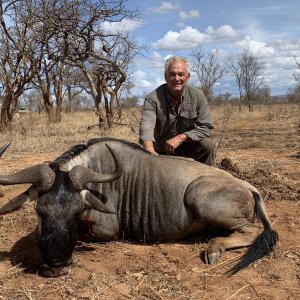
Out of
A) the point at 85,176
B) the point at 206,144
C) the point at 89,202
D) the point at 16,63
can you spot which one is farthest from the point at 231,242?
the point at 16,63

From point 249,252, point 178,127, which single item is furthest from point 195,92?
point 249,252

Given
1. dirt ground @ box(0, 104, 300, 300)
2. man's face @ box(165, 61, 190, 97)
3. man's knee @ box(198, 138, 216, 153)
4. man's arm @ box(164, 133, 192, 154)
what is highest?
man's face @ box(165, 61, 190, 97)

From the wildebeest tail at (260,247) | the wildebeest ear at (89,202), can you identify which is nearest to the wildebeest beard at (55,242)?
the wildebeest ear at (89,202)

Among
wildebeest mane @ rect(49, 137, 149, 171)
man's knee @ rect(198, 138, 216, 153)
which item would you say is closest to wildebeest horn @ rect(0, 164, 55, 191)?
wildebeest mane @ rect(49, 137, 149, 171)

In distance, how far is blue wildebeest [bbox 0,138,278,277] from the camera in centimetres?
352

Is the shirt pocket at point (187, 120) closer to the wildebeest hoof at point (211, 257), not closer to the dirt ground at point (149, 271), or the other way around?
the dirt ground at point (149, 271)

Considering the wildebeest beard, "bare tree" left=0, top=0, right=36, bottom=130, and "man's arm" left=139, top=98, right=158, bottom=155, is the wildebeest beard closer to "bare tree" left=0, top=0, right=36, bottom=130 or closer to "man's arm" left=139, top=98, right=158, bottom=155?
"man's arm" left=139, top=98, right=158, bottom=155

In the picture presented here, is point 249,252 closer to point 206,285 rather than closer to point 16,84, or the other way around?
point 206,285

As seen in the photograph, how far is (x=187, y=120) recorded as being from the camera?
512 centimetres

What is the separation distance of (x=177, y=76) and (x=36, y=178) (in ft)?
6.95

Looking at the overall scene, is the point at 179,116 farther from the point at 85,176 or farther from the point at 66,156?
the point at 85,176

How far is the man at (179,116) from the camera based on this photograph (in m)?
4.82

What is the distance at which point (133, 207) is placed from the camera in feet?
13.3

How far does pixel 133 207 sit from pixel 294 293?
163 cm
